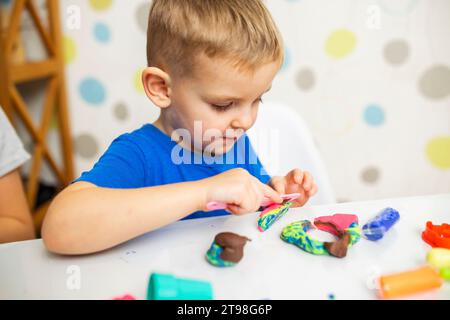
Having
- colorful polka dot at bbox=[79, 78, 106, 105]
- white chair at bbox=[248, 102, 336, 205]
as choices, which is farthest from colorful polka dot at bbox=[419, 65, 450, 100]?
colorful polka dot at bbox=[79, 78, 106, 105]

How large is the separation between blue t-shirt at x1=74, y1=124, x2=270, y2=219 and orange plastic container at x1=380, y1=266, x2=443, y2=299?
0.89 ft

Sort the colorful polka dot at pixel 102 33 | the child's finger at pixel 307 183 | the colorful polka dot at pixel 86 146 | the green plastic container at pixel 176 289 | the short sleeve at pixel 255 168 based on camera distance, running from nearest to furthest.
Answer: the green plastic container at pixel 176 289
the child's finger at pixel 307 183
the short sleeve at pixel 255 168
the colorful polka dot at pixel 102 33
the colorful polka dot at pixel 86 146

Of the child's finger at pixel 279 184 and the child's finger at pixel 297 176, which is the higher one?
the child's finger at pixel 297 176

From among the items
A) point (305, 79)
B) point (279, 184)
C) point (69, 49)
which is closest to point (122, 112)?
point (69, 49)

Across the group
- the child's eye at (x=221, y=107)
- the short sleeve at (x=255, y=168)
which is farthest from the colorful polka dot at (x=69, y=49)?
the child's eye at (x=221, y=107)

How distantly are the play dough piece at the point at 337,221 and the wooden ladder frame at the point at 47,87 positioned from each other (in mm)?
904

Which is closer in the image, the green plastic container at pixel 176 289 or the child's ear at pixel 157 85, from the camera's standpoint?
the green plastic container at pixel 176 289

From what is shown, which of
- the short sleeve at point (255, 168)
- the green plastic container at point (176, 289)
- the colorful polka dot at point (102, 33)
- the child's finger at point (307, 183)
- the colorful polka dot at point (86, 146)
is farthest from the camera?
the colorful polka dot at point (86, 146)

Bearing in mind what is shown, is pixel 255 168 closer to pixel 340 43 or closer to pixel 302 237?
pixel 302 237

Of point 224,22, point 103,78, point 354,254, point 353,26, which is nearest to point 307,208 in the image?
point 354,254

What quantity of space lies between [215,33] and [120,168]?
18cm

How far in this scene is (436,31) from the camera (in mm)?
974

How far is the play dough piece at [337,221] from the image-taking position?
0.44m

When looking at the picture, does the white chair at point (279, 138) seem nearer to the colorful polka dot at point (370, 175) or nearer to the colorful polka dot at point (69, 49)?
the colorful polka dot at point (370, 175)
